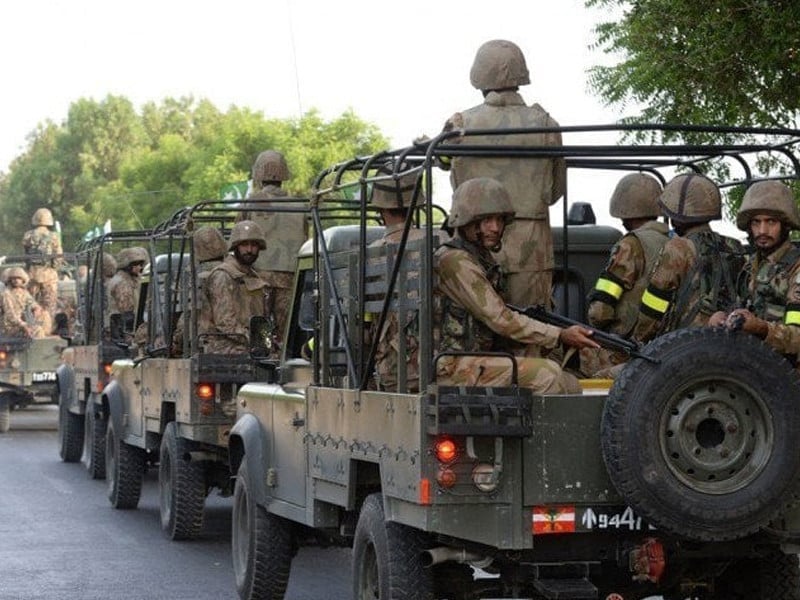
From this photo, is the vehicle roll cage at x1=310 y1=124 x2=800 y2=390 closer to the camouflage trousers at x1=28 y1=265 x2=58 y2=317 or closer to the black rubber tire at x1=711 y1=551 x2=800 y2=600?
the black rubber tire at x1=711 y1=551 x2=800 y2=600

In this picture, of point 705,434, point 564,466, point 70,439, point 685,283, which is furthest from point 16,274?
point 705,434

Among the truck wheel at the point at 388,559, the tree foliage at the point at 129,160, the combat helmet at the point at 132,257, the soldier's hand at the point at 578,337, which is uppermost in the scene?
the tree foliage at the point at 129,160

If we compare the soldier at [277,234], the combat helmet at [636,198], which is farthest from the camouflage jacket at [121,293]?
the combat helmet at [636,198]

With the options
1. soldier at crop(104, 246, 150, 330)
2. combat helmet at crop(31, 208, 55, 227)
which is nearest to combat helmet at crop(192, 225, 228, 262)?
soldier at crop(104, 246, 150, 330)

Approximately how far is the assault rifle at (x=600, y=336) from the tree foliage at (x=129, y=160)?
196 feet

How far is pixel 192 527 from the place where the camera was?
14438mm

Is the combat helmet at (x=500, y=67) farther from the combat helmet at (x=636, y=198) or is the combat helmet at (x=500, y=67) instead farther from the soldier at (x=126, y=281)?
the soldier at (x=126, y=281)

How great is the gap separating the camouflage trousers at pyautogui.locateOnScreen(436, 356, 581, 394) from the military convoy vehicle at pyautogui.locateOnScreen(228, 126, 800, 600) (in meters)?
0.21

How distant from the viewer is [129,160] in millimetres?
101188

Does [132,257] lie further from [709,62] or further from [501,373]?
[501,373]

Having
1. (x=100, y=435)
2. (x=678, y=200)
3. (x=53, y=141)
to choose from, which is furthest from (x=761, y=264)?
(x=53, y=141)

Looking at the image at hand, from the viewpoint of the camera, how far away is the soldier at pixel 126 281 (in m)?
21.3

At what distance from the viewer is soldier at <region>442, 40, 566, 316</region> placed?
33.0 feet

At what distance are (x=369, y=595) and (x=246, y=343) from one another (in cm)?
628
